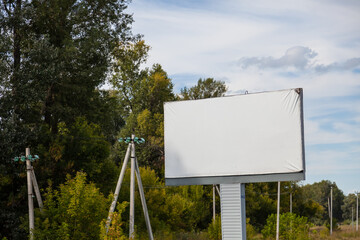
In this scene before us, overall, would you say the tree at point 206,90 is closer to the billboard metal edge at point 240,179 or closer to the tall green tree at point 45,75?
the tall green tree at point 45,75

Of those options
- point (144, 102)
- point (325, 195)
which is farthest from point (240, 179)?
point (325, 195)

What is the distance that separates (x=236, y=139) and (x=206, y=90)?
34171 millimetres

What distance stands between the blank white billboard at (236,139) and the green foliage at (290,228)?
12.5m

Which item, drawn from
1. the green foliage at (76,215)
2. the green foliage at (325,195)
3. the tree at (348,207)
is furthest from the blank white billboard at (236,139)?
the tree at (348,207)

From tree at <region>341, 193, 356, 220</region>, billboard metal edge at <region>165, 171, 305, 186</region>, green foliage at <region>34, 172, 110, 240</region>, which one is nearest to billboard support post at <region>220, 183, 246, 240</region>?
billboard metal edge at <region>165, 171, 305, 186</region>

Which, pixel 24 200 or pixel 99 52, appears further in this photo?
pixel 99 52

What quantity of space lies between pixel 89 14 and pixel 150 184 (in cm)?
1373

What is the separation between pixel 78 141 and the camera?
99.6ft

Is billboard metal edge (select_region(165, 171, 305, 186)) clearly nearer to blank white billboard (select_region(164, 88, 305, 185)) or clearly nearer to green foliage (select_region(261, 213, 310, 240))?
blank white billboard (select_region(164, 88, 305, 185))

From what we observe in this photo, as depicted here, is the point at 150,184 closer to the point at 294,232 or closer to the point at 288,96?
the point at 294,232

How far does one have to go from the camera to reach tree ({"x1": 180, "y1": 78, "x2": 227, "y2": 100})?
55.2m

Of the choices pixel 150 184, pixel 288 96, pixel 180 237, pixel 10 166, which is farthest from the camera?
pixel 150 184

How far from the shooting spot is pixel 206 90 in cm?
5581

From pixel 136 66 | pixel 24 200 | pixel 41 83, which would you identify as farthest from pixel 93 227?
pixel 136 66
